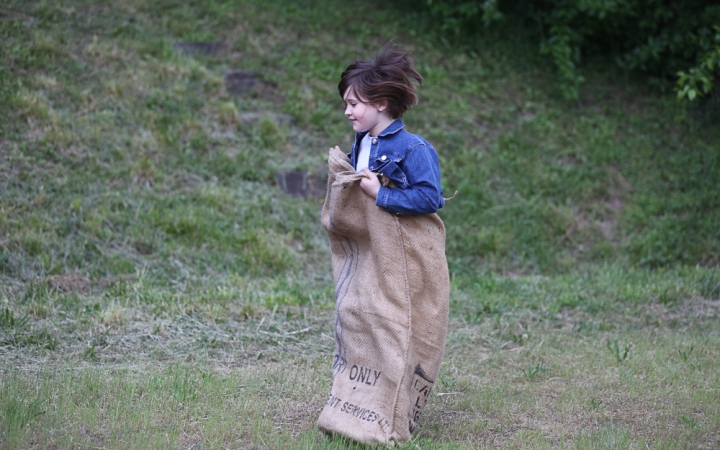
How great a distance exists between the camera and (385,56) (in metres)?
→ 4.03

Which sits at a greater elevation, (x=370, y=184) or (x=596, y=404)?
(x=370, y=184)

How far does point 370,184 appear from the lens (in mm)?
3861

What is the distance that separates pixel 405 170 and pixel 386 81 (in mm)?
477

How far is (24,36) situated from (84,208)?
3572 millimetres

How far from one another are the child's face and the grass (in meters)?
1.65

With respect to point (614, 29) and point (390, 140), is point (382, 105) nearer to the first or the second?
point (390, 140)

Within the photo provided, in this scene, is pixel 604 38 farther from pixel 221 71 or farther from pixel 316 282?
pixel 316 282

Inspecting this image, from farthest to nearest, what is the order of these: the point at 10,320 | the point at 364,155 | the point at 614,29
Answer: the point at 614,29 → the point at 10,320 → the point at 364,155

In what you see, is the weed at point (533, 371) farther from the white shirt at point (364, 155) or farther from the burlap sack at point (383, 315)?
the white shirt at point (364, 155)

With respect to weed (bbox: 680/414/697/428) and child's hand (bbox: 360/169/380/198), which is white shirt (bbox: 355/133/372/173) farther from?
weed (bbox: 680/414/697/428)

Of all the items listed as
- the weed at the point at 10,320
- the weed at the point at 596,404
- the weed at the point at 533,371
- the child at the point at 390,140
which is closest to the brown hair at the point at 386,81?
the child at the point at 390,140

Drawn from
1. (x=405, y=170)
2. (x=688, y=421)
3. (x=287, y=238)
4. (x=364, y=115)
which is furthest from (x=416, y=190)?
(x=287, y=238)

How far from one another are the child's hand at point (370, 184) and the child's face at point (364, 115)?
11.7 inches

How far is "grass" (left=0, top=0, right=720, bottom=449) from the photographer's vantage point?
4473 millimetres
